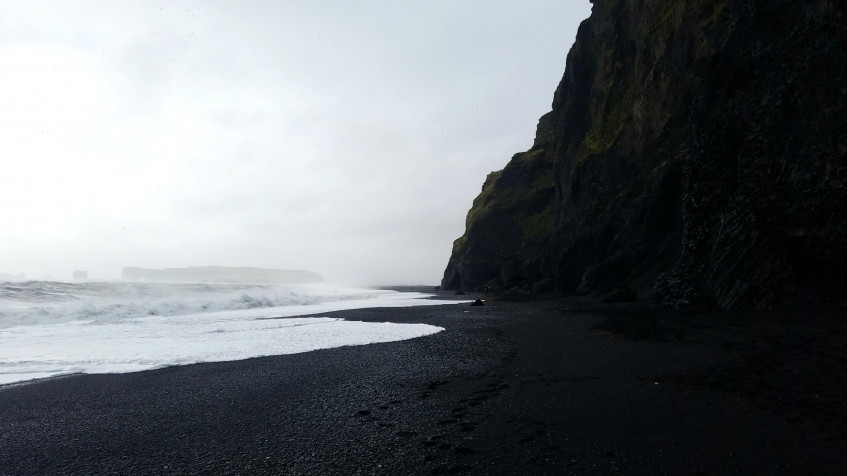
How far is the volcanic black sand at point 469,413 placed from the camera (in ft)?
15.2

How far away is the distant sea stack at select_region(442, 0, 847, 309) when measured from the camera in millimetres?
14453

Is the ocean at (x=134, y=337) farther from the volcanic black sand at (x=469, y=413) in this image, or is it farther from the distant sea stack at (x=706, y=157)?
the distant sea stack at (x=706, y=157)

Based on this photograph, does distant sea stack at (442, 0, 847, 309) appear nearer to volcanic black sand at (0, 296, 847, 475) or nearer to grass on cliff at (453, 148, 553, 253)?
volcanic black sand at (0, 296, 847, 475)

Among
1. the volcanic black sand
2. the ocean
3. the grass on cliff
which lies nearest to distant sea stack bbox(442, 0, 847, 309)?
the volcanic black sand

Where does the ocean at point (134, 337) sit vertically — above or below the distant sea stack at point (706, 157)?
below

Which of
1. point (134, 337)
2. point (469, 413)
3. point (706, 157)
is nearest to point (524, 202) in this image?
point (706, 157)

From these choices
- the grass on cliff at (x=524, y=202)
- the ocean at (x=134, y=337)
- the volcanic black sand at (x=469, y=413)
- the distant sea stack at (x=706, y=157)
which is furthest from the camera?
the grass on cliff at (x=524, y=202)

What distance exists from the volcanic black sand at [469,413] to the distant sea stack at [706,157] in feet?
16.8

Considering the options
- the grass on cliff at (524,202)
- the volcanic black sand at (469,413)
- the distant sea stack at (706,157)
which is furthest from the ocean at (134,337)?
the grass on cliff at (524,202)

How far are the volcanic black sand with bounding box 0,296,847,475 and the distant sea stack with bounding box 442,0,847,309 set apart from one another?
5.11m

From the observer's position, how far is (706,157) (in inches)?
748

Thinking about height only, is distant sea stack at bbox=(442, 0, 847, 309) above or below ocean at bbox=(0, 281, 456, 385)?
above

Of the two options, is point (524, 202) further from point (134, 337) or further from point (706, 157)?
point (134, 337)

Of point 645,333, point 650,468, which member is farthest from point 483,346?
point 650,468
